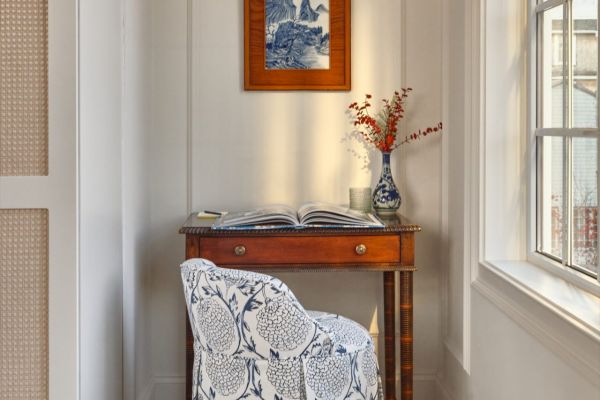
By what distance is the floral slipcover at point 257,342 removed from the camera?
6.77 ft

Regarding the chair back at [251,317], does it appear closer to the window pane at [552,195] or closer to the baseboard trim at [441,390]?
the window pane at [552,195]

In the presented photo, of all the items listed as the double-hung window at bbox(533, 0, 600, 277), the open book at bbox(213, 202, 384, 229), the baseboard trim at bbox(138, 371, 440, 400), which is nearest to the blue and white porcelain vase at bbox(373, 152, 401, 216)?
the open book at bbox(213, 202, 384, 229)

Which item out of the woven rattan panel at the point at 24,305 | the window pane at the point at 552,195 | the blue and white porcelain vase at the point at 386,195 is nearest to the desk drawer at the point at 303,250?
the blue and white porcelain vase at the point at 386,195

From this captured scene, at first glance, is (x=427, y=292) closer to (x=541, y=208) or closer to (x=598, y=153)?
(x=541, y=208)

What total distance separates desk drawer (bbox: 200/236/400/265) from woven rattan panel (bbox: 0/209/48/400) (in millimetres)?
663

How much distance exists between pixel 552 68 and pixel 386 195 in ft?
2.84

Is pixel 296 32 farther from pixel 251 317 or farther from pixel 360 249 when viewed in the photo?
pixel 251 317

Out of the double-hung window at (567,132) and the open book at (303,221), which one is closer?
the double-hung window at (567,132)

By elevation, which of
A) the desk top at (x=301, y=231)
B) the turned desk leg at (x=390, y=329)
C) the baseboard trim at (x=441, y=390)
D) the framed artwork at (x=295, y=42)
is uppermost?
the framed artwork at (x=295, y=42)

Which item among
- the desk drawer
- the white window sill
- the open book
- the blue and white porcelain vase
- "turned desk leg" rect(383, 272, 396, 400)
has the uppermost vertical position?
the blue and white porcelain vase

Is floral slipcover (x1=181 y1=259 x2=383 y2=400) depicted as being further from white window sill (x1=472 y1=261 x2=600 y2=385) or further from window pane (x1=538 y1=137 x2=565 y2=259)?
window pane (x1=538 y1=137 x2=565 y2=259)

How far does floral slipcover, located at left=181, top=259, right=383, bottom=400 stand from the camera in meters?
2.06

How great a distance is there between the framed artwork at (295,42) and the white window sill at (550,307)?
1096 mm

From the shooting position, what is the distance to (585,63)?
6.45 feet
